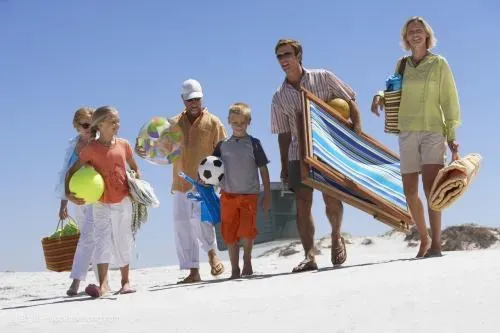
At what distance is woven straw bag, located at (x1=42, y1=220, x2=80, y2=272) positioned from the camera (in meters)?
8.64

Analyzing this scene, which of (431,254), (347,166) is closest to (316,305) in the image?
(431,254)

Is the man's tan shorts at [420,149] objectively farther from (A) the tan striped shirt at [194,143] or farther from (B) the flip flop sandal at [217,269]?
(B) the flip flop sandal at [217,269]

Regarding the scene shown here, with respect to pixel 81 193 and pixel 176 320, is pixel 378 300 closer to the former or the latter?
pixel 176 320

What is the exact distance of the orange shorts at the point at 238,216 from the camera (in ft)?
24.4

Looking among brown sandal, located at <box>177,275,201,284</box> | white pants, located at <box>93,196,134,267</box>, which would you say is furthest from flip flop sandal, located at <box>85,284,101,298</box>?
brown sandal, located at <box>177,275,201,284</box>

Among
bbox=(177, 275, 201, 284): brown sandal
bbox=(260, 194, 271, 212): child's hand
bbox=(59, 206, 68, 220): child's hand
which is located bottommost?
bbox=(177, 275, 201, 284): brown sandal

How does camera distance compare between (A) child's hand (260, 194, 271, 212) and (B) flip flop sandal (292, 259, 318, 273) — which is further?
(A) child's hand (260, 194, 271, 212)

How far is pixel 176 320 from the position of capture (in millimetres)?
5023

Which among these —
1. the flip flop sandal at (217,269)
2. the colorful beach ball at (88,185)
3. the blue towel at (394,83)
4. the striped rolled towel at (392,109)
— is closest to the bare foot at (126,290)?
the colorful beach ball at (88,185)

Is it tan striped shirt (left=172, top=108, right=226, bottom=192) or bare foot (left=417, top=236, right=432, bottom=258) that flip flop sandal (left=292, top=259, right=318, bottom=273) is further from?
tan striped shirt (left=172, top=108, right=226, bottom=192)

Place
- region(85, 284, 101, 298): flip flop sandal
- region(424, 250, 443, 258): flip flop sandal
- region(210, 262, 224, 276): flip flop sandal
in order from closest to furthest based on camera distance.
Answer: region(85, 284, 101, 298): flip flop sandal → region(424, 250, 443, 258): flip flop sandal → region(210, 262, 224, 276): flip flop sandal

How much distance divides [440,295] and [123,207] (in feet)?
10.5

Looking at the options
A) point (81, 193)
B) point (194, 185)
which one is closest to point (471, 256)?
point (194, 185)

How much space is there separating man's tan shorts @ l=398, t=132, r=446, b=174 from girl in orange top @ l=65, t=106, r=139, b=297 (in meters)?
2.50
